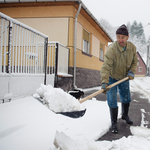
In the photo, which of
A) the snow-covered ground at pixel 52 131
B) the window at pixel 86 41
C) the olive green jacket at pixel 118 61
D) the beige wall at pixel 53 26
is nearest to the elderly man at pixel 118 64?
the olive green jacket at pixel 118 61

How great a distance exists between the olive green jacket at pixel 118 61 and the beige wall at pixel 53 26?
14.1 feet

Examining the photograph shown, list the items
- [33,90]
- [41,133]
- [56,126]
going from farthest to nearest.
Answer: [33,90], [56,126], [41,133]

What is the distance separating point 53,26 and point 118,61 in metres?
4.94

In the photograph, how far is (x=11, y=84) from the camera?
3.05m

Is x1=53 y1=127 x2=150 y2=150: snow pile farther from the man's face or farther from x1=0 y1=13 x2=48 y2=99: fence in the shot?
x1=0 y1=13 x2=48 y2=99: fence

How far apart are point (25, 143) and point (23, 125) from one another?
1.67 feet

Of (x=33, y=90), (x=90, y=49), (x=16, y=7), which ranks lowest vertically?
(x=33, y=90)

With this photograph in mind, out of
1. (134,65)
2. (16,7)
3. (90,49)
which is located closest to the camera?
(134,65)

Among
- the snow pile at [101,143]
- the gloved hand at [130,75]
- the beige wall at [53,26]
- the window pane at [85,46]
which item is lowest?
the snow pile at [101,143]

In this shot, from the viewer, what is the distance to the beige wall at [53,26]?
664 cm

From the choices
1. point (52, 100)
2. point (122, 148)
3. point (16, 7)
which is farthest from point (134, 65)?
point (16, 7)

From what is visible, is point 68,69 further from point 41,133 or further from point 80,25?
point 41,133

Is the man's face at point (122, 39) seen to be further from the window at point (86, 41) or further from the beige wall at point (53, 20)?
the window at point (86, 41)

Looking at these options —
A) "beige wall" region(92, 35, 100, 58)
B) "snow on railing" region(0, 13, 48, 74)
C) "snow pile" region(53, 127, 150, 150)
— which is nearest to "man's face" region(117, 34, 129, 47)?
"snow pile" region(53, 127, 150, 150)
